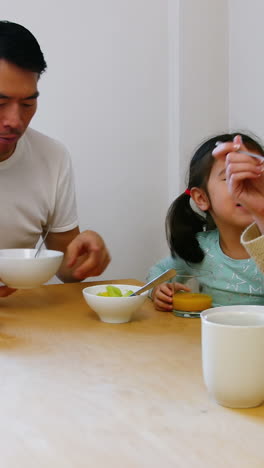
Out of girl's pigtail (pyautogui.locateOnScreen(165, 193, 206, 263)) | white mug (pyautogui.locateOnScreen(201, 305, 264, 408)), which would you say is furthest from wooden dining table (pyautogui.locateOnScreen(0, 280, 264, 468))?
girl's pigtail (pyautogui.locateOnScreen(165, 193, 206, 263))

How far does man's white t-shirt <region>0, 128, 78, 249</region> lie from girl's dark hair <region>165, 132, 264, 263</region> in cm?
38

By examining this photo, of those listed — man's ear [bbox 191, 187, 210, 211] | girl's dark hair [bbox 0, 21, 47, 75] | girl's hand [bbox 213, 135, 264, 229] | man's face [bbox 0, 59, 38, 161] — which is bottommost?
man's ear [bbox 191, 187, 210, 211]

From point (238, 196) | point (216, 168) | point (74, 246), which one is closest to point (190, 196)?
point (216, 168)

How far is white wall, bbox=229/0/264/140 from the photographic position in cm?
248

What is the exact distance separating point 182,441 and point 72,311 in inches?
29.3

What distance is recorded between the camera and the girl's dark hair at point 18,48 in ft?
5.09

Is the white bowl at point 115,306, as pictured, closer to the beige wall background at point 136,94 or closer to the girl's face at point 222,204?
the girl's face at point 222,204

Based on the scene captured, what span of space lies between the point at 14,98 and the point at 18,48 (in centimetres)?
13

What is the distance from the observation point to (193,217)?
6.09ft

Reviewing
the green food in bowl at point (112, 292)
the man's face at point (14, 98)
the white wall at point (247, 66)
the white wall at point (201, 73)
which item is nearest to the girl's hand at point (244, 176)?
the green food in bowl at point (112, 292)

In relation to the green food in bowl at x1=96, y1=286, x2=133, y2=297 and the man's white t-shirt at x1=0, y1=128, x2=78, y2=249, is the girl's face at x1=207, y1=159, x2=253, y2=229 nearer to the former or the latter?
the green food in bowl at x1=96, y1=286, x2=133, y2=297

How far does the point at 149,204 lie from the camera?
2.82 metres

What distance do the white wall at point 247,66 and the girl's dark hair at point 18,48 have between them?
1191 millimetres

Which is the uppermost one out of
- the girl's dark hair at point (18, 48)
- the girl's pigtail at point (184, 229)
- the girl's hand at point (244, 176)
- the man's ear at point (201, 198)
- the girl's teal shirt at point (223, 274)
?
the girl's dark hair at point (18, 48)
